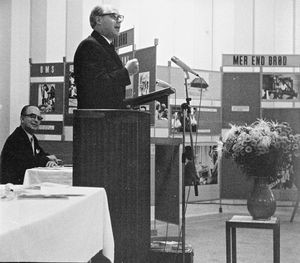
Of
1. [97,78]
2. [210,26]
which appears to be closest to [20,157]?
[97,78]

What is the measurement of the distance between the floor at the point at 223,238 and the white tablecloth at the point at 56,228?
4.76 feet

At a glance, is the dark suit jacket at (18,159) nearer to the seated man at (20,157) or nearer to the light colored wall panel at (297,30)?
the seated man at (20,157)

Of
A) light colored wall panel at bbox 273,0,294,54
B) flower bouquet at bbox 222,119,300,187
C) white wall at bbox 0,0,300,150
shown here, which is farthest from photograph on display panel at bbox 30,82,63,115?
flower bouquet at bbox 222,119,300,187

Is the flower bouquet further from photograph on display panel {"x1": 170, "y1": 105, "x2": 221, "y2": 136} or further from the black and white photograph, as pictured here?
photograph on display panel {"x1": 170, "y1": 105, "x2": 221, "y2": 136}

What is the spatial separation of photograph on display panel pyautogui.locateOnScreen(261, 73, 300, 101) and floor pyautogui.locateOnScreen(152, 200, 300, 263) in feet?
4.30

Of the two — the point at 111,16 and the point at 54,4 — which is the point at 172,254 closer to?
the point at 111,16

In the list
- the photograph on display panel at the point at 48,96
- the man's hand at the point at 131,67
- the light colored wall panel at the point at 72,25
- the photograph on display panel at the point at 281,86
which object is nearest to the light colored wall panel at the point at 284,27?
the photograph on display panel at the point at 281,86

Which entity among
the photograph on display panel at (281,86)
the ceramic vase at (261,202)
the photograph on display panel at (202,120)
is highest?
the photograph on display panel at (281,86)

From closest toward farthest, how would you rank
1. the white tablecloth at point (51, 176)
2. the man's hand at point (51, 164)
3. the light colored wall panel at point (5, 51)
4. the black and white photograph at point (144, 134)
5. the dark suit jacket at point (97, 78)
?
the black and white photograph at point (144, 134)
the dark suit jacket at point (97, 78)
the white tablecloth at point (51, 176)
the man's hand at point (51, 164)
the light colored wall panel at point (5, 51)

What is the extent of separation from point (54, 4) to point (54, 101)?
141 cm

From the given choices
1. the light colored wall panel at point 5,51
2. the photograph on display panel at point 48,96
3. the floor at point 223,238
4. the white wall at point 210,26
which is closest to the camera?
the floor at point 223,238

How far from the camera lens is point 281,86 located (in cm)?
643

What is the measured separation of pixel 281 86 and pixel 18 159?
335cm

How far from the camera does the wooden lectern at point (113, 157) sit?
94.3 inches
